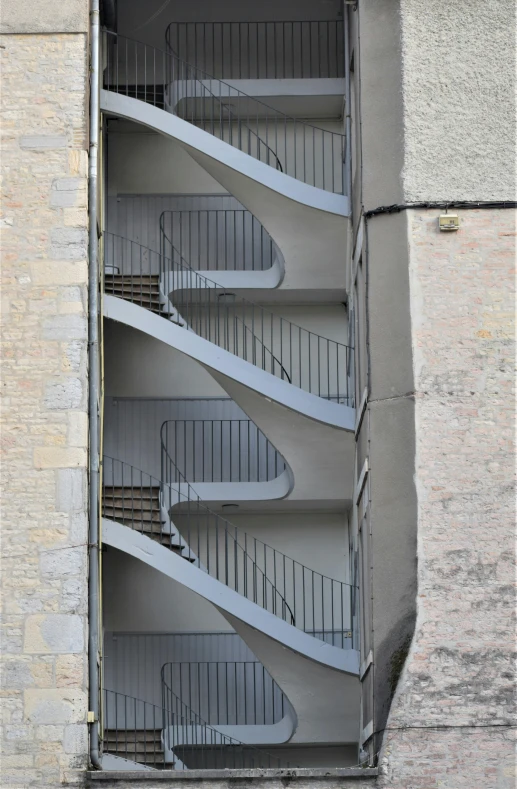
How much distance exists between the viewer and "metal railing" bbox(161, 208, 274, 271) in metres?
21.0

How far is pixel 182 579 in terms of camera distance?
56.9 feet

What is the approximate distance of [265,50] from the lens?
70.3ft

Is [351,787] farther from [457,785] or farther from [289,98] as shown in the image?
[289,98]

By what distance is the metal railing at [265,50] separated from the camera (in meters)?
21.3

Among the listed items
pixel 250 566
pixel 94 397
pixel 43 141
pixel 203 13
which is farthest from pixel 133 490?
pixel 203 13

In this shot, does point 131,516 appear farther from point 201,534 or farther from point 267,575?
point 267,575

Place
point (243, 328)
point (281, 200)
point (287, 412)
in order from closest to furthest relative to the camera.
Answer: point (287, 412)
point (281, 200)
point (243, 328)

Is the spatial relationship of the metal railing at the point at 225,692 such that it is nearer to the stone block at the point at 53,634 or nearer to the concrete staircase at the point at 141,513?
the concrete staircase at the point at 141,513

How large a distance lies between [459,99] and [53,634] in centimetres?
715

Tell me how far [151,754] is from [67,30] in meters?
8.80

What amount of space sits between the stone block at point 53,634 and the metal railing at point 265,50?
935 cm

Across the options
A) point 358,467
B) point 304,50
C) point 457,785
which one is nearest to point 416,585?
point 457,785

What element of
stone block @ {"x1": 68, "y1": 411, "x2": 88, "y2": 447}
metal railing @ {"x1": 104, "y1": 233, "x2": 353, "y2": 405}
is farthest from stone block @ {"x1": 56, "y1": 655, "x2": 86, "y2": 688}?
metal railing @ {"x1": 104, "y1": 233, "x2": 353, "y2": 405}

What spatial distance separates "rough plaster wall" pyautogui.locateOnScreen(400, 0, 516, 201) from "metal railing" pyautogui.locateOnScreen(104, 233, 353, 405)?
4667 mm
